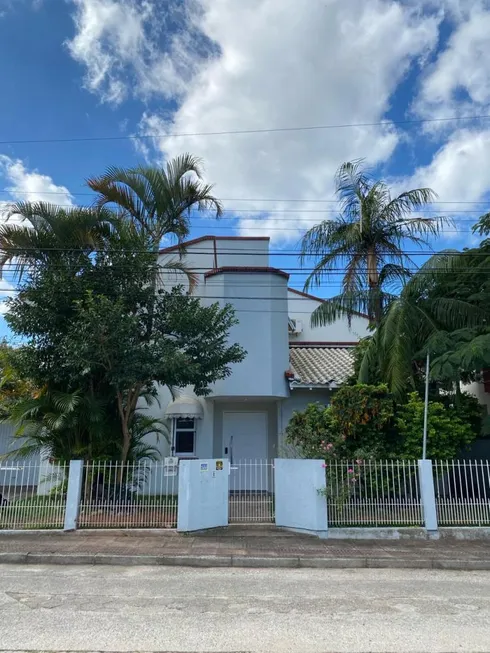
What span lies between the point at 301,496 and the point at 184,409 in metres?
5.12

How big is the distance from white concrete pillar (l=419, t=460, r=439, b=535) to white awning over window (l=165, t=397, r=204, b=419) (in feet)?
21.1

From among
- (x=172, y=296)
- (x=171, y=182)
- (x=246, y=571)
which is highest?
(x=171, y=182)

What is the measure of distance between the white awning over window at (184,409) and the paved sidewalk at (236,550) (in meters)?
4.58

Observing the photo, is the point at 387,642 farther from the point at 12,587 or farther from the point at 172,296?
the point at 172,296

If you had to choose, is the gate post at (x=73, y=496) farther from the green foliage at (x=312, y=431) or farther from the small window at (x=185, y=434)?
the small window at (x=185, y=434)

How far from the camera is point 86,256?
36.7 feet

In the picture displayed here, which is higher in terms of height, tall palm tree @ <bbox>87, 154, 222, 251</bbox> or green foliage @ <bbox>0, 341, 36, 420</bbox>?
tall palm tree @ <bbox>87, 154, 222, 251</bbox>

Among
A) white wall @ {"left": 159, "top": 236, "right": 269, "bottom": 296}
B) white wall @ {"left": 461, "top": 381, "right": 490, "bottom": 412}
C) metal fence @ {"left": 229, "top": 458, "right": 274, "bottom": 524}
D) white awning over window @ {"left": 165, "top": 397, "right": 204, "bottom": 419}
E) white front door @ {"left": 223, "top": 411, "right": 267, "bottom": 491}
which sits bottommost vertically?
metal fence @ {"left": 229, "top": 458, "right": 274, "bottom": 524}

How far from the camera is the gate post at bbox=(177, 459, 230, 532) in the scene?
9156 mm

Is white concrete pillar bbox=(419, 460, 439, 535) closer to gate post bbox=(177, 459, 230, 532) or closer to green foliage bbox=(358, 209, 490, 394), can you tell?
green foliage bbox=(358, 209, 490, 394)

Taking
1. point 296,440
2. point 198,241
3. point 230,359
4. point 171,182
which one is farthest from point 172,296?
point 198,241

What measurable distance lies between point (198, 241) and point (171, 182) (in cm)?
407

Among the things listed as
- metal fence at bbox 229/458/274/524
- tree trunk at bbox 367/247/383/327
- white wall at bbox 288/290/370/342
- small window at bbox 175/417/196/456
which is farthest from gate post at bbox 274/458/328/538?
white wall at bbox 288/290/370/342

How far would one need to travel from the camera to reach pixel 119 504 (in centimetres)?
948
